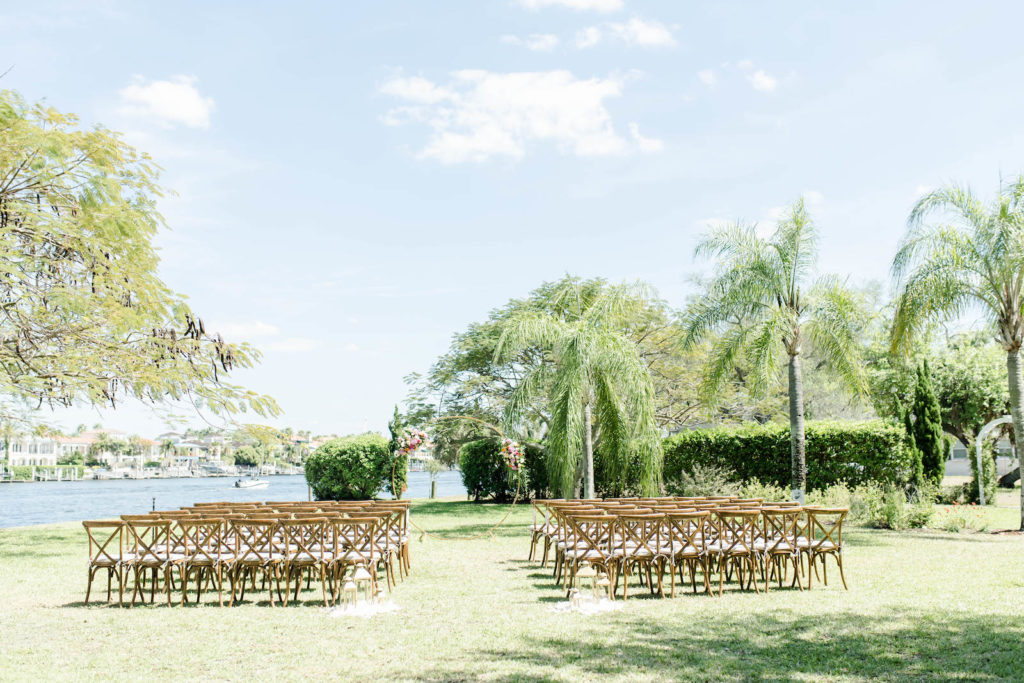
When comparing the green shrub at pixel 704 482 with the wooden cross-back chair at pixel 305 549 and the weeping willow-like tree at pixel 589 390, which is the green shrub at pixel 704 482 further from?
the wooden cross-back chair at pixel 305 549

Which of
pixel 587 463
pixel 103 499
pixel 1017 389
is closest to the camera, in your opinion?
pixel 1017 389

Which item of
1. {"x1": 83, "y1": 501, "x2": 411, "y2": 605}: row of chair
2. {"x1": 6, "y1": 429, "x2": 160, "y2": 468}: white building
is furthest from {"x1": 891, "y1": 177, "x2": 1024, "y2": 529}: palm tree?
{"x1": 6, "y1": 429, "x2": 160, "y2": 468}: white building

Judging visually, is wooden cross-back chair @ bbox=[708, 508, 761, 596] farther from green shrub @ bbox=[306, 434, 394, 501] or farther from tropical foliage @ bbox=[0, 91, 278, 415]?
green shrub @ bbox=[306, 434, 394, 501]

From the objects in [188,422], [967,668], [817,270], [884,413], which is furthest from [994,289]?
[884,413]

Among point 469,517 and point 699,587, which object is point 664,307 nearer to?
point 469,517

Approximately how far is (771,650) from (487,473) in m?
20.0

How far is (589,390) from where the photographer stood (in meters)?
15.5

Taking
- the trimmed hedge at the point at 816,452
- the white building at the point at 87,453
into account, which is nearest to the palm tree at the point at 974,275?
the trimmed hedge at the point at 816,452

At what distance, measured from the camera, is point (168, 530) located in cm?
813

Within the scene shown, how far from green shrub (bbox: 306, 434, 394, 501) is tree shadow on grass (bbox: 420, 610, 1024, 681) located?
17740mm

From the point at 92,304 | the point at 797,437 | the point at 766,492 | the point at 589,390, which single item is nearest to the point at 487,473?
the point at 766,492

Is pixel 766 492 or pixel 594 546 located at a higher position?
pixel 594 546

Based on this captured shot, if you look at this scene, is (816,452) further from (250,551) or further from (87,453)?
(87,453)

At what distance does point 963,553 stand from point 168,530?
36.9 feet
